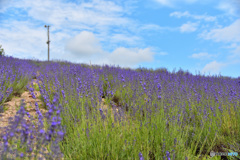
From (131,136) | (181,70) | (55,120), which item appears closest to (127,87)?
(131,136)

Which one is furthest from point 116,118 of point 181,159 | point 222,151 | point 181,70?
point 181,70

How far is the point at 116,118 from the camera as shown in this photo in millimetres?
2771

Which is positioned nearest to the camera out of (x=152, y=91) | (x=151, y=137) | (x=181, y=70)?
(x=151, y=137)

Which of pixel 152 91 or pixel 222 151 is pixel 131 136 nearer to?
pixel 152 91

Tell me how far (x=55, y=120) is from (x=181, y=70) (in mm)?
8616

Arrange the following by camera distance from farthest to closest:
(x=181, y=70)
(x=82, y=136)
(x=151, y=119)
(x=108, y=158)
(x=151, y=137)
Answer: (x=181, y=70), (x=151, y=119), (x=151, y=137), (x=82, y=136), (x=108, y=158)

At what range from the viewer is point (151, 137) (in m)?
2.63

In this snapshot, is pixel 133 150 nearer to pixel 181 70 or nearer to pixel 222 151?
pixel 222 151

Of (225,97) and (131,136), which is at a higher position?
(225,97)

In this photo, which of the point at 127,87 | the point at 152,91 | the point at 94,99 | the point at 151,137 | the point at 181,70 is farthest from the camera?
the point at 181,70

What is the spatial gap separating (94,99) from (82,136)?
2.87ft

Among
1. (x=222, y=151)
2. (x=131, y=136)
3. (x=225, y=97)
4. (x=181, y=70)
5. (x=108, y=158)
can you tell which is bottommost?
(x=222, y=151)

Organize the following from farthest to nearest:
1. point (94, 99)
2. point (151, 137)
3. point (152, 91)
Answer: point (152, 91) → point (94, 99) → point (151, 137)

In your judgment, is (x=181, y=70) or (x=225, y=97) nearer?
(x=225, y=97)
